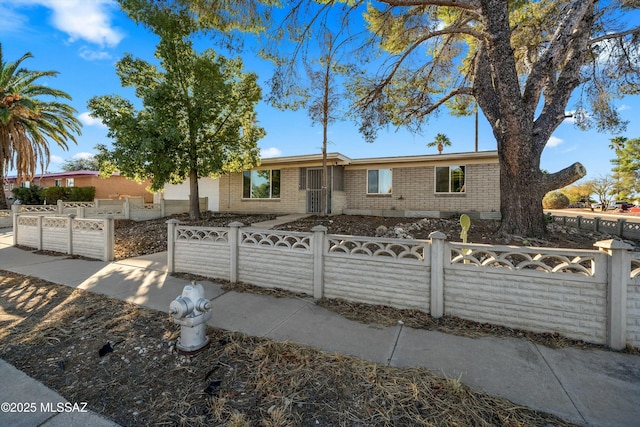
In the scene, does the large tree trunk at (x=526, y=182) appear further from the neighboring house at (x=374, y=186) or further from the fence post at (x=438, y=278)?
the neighboring house at (x=374, y=186)

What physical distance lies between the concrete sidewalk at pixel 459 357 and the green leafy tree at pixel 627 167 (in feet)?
180

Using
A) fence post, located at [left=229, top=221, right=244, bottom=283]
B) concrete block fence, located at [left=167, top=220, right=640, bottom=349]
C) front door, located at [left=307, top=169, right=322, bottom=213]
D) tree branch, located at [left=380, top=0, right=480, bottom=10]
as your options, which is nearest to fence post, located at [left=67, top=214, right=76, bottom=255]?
concrete block fence, located at [left=167, top=220, right=640, bottom=349]

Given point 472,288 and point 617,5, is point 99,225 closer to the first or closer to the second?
point 472,288

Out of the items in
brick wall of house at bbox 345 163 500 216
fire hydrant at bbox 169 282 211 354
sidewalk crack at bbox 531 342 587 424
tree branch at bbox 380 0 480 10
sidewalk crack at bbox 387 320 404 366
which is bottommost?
sidewalk crack at bbox 531 342 587 424

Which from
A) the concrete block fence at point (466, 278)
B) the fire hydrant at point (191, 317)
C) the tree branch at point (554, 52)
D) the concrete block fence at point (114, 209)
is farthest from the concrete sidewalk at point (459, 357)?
the concrete block fence at point (114, 209)

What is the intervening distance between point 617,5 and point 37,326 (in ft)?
46.0

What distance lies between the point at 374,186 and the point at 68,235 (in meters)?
11.8

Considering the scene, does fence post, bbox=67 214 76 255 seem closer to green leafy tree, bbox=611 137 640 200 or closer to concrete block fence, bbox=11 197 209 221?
concrete block fence, bbox=11 197 209 221

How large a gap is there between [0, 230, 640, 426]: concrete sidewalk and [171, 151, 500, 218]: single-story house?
960 cm

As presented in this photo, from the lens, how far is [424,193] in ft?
42.6

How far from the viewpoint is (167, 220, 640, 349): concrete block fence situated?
2.97 m

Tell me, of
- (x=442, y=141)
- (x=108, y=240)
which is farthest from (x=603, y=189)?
(x=108, y=240)

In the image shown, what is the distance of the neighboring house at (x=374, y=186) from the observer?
12008 millimetres

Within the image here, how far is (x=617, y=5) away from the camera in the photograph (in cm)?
740
